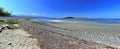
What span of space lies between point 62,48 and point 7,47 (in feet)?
13.1

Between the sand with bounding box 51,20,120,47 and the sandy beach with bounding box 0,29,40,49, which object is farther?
the sand with bounding box 51,20,120,47

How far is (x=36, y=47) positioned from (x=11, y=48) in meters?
1.77

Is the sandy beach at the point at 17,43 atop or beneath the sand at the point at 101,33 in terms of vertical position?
atop

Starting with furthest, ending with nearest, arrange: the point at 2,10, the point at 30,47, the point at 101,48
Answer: the point at 2,10, the point at 101,48, the point at 30,47

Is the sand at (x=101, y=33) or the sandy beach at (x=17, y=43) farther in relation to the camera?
the sand at (x=101, y=33)

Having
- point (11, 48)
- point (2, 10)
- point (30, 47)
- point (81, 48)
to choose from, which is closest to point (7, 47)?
point (11, 48)

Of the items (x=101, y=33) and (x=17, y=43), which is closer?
(x=17, y=43)

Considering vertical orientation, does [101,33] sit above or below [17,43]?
below

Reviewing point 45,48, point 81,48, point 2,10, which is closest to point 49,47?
point 45,48

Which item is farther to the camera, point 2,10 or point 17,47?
point 2,10

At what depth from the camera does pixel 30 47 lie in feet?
44.8

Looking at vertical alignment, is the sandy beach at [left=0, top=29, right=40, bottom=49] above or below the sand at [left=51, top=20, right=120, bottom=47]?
above

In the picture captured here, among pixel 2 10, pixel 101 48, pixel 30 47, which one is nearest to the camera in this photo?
pixel 30 47

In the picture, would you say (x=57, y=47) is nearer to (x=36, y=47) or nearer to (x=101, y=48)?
(x=36, y=47)
